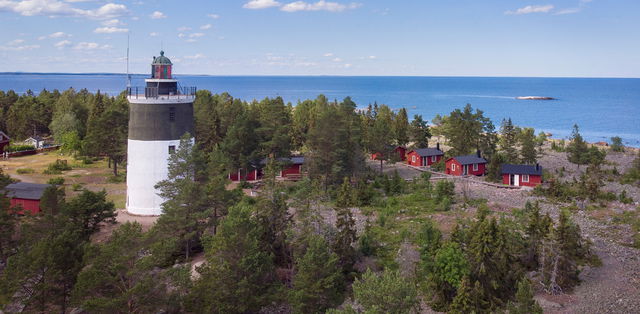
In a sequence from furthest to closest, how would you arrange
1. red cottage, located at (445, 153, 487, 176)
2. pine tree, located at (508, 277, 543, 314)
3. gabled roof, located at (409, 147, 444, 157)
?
1. gabled roof, located at (409, 147, 444, 157)
2. red cottage, located at (445, 153, 487, 176)
3. pine tree, located at (508, 277, 543, 314)

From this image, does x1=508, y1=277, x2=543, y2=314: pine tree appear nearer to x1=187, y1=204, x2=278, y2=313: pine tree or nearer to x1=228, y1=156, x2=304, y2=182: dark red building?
x1=187, y1=204, x2=278, y2=313: pine tree

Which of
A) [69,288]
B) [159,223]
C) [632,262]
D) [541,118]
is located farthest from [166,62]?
[541,118]

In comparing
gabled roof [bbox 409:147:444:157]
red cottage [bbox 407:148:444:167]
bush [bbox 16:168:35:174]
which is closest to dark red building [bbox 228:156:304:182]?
red cottage [bbox 407:148:444:167]

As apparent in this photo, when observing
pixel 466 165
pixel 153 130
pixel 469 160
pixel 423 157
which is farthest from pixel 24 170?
pixel 469 160

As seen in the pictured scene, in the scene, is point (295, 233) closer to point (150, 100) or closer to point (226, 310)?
point (226, 310)

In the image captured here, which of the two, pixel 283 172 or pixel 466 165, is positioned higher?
pixel 466 165

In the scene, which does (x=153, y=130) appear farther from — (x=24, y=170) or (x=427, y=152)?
(x=427, y=152)
